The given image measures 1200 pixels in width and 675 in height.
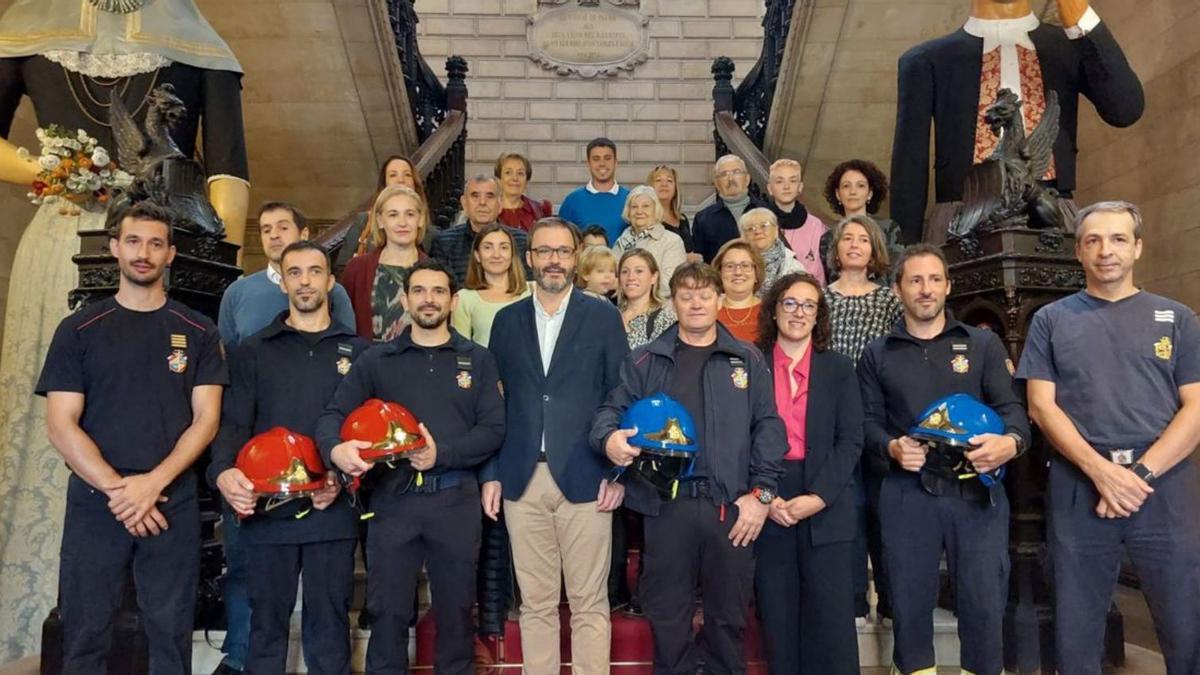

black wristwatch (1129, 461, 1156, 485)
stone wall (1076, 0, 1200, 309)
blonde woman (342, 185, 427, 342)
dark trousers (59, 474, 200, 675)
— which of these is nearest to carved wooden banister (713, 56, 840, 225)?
stone wall (1076, 0, 1200, 309)

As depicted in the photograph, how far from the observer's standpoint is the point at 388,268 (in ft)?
13.5

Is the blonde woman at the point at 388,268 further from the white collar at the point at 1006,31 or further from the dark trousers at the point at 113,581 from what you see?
the white collar at the point at 1006,31

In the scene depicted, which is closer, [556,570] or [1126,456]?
[1126,456]

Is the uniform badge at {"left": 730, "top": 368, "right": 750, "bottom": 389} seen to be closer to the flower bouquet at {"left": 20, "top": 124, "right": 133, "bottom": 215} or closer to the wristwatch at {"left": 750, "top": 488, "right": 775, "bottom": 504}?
the wristwatch at {"left": 750, "top": 488, "right": 775, "bottom": 504}

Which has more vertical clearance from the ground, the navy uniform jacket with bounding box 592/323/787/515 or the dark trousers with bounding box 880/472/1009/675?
the navy uniform jacket with bounding box 592/323/787/515

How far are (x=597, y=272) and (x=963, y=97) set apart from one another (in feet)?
5.77

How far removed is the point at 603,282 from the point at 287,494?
187 cm

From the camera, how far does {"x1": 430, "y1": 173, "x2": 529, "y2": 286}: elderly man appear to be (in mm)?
4734

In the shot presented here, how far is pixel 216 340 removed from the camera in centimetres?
332

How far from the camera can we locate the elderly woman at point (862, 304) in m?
3.63

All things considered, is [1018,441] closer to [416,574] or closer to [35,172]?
[416,574]

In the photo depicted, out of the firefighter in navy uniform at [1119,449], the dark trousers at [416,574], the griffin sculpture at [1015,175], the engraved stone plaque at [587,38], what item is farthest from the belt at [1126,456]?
the engraved stone plaque at [587,38]

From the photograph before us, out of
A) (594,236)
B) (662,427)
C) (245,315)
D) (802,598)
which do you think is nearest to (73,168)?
(245,315)

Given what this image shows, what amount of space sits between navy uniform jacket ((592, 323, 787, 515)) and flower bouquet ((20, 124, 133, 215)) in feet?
7.01
